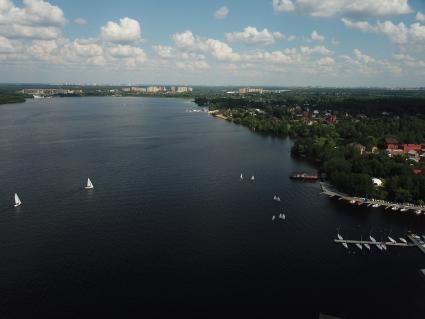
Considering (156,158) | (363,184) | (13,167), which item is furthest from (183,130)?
(363,184)

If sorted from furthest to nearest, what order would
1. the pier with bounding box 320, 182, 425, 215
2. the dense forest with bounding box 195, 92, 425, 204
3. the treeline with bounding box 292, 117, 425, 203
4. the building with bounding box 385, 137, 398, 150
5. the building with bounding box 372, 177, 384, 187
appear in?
the building with bounding box 385, 137, 398, 150
the building with bounding box 372, 177, 384, 187
the dense forest with bounding box 195, 92, 425, 204
the treeline with bounding box 292, 117, 425, 203
the pier with bounding box 320, 182, 425, 215

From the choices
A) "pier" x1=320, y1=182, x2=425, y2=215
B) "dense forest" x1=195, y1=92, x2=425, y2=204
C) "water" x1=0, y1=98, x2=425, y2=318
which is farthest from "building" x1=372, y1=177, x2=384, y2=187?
"water" x1=0, y1=98, x2=425, y2=318

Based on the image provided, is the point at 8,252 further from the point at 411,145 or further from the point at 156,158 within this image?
the point at 411,145

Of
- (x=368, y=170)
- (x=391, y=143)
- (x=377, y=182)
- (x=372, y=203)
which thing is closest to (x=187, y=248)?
(x=372, y=203)

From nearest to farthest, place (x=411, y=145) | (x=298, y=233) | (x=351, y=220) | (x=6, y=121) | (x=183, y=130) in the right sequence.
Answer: (x=298, y=233) < (x=351, y=220) < (x=411, y=145) < (x=183, y=130) < (x=6, y=121)

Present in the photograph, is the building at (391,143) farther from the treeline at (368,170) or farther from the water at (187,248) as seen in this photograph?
the water at (187,248)

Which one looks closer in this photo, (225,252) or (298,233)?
(225,252)

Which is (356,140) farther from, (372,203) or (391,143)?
(372,203)

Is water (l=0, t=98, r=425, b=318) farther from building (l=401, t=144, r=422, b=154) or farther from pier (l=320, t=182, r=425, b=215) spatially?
building (l=401, t=144, r=422, b=154)
